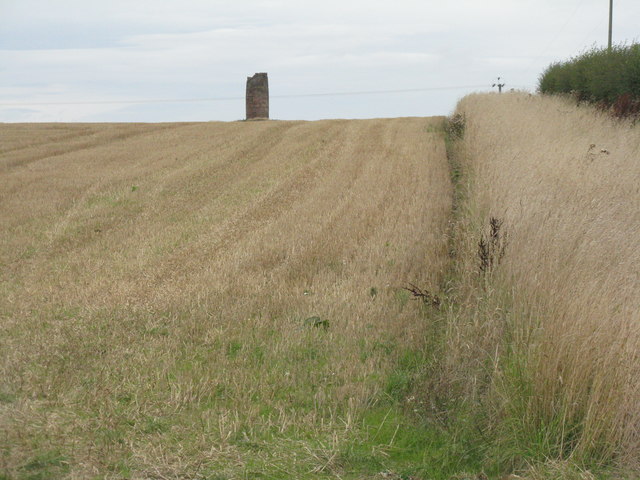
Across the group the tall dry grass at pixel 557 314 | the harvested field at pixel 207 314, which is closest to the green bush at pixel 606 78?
the harvested field at pixel 207 314

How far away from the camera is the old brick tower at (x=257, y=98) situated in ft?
Answer: 107

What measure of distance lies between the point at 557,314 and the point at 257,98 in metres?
29.3

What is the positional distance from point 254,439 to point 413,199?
755 centimetres

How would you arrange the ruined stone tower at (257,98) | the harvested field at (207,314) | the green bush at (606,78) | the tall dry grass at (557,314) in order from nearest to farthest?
the tall dry grass at (557,314)
the harvested field at (207,314)
the green bush at (606,78)
the ruined stone tower at (257,98)

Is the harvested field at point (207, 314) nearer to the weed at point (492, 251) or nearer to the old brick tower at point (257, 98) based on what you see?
the weed at point (492, 251)

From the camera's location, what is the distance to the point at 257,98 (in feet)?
107

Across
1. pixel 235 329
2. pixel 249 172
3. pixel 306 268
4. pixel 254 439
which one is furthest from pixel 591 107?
pixel 254 439

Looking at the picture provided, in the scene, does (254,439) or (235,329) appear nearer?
(254,439)

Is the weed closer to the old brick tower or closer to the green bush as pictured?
the green bush

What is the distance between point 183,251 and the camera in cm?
916

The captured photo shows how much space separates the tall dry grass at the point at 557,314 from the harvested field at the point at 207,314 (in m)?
0.70

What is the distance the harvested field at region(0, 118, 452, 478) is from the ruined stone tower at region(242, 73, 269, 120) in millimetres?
17816

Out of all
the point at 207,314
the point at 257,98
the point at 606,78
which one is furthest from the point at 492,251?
the point at 257,98

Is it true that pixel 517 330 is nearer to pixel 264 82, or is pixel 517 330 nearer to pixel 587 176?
pixel 587 176
